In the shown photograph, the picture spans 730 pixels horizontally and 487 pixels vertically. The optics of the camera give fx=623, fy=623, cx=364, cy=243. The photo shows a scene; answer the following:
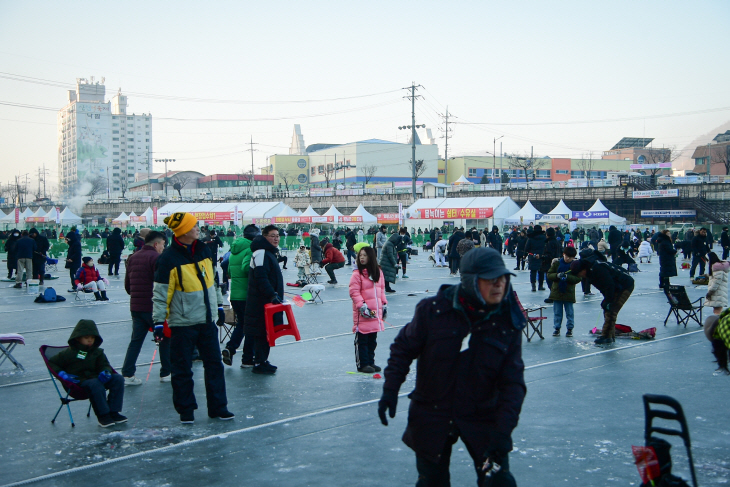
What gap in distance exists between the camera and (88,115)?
16338 cm

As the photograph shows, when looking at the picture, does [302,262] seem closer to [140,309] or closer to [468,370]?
[140,309]

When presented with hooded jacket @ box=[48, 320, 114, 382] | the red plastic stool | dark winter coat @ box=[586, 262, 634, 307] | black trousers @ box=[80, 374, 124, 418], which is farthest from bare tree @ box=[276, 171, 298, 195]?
black trousers @ box=[80, 374, 124, 418]

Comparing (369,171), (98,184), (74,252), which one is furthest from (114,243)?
(98,184)

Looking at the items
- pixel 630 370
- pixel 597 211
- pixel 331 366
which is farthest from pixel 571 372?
pixel 597 211

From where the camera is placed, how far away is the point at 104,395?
5.10 meters

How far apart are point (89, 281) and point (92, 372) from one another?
9324 mm

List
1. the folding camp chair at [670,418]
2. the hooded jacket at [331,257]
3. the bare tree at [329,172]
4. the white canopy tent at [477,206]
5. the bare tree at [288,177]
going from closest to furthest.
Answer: the folding camp chair at [670,418]
the hooded jacket at [331,257]
the white canopy tent at [477,206]
the bare tree at [329,172]
the bare tree at [288,177]

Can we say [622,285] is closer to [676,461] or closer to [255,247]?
[676,461]

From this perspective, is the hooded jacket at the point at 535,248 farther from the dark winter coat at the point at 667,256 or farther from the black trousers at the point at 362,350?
the black trousers at the point at 362,350

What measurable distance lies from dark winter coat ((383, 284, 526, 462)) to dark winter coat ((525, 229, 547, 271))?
12646 millimetres

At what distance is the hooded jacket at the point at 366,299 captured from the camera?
6.93 m

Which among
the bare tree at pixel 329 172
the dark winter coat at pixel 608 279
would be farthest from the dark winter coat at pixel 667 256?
the bare tree at pixel 329 172

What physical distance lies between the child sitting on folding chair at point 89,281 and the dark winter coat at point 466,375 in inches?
480

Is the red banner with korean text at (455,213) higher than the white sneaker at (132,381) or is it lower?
higher
